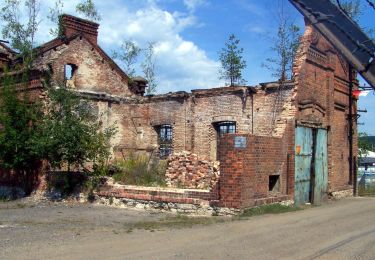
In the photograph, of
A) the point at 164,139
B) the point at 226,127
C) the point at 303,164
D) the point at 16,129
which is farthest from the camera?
the point at 164,139

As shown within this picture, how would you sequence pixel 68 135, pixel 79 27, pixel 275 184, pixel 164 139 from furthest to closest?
pixel 79 27, pixel 164 139, pixel 68 135, pixel 275 184

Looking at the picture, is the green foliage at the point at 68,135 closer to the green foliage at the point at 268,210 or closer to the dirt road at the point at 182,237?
the dirt road at the point at 182,237

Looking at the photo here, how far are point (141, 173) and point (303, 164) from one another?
19.7 ft

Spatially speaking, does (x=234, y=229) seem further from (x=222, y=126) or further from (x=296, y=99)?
(x=222, y=126)

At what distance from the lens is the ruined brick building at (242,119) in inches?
540

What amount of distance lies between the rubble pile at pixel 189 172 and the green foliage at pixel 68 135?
8.56ft

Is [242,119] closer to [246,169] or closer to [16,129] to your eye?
[246,169]

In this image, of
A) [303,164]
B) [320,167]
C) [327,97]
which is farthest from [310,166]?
[327,97]

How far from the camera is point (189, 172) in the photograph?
17047 millimetres

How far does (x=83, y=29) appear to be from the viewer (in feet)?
76.0

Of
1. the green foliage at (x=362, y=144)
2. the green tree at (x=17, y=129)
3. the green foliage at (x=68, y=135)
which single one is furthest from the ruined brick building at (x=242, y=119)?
the green foliage at (x=362, y=144)

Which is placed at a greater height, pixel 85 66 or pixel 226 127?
pixel 85 66

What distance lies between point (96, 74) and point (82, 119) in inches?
262

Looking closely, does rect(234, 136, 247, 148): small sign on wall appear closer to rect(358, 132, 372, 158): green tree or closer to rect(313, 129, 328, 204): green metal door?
rect(313, 129, 328, 204): green metal door
